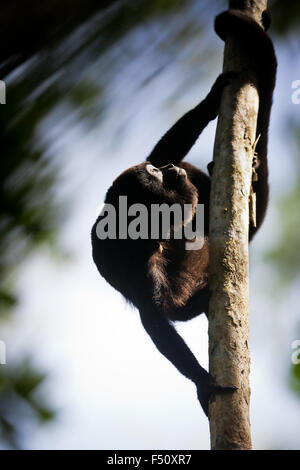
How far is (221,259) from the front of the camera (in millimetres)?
2242

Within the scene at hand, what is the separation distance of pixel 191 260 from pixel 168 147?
810mm

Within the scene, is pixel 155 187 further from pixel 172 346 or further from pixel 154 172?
pixel 172 346

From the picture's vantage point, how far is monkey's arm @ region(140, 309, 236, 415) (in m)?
2.77

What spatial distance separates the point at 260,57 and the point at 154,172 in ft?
3.26

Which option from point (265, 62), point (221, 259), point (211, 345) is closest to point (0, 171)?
point (211, 345)

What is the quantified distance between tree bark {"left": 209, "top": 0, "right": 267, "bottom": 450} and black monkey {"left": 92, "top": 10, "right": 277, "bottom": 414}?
0.22 meters

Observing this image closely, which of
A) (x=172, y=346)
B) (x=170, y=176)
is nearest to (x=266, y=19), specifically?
(x=170, y=176)

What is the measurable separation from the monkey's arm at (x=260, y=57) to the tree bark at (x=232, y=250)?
0.07 meters

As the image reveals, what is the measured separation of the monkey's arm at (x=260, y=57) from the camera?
2.85 meters

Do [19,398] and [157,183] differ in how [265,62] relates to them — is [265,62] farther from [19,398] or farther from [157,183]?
[19,398]

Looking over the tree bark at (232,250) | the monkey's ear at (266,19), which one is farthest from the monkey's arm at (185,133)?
the monkey's ear at (266,19)

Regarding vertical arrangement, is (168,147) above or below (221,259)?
above
